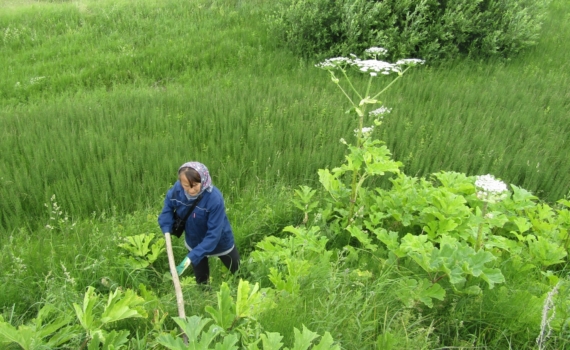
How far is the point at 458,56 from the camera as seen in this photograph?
7281mm

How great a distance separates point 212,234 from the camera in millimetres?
2504

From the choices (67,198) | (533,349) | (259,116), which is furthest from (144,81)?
(533,349)

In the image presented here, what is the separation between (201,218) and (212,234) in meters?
0.15

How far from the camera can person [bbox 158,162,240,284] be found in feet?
7.93

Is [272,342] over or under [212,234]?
over

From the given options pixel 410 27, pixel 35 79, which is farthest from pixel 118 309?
pixel 410 27

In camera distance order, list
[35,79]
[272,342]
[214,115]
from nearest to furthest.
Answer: [272,342] → [214,115] → [35,79]

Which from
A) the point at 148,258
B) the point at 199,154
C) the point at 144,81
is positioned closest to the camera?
the point at 148,258

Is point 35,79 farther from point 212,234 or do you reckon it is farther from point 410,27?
point 410,27

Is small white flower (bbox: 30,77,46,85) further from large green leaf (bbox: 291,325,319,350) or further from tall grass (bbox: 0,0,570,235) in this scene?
large green leaf (bbox: 291,325,319,350)

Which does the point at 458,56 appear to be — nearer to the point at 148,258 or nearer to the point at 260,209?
the point at 260,209

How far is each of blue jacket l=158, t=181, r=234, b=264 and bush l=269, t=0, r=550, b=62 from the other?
5178 millimetres

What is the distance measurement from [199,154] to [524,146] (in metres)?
3.62

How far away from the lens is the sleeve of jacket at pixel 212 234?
244 centimetres
